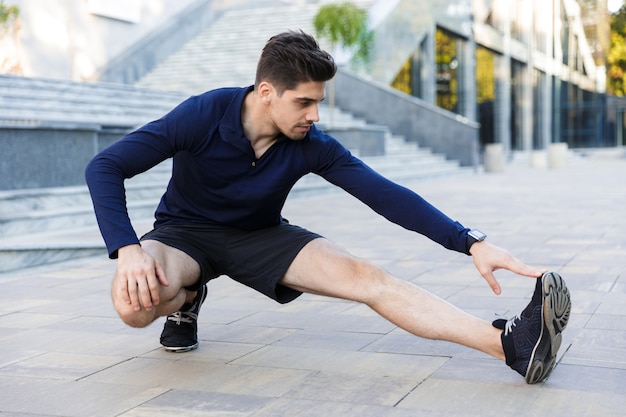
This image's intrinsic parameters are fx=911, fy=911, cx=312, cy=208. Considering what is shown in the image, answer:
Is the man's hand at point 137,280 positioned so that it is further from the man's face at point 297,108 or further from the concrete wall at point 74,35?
the concrete wall at point 74,35

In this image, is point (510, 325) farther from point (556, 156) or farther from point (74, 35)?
point (556, 156)

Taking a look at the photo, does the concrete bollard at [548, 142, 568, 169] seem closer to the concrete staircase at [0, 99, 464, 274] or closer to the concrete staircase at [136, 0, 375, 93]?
the concrete staircase at [136, 0, 375, 93]

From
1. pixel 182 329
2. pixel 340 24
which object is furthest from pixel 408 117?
pixel 182 329

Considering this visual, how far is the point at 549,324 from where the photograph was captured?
134 inches

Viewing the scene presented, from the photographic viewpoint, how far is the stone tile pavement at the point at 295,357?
3.35 meters

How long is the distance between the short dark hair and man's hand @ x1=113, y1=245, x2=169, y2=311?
86cm

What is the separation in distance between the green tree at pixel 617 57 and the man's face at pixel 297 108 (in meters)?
53.1

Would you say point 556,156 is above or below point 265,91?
below

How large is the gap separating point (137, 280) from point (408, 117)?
20239 mm

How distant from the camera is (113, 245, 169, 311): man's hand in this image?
3248 millimetres

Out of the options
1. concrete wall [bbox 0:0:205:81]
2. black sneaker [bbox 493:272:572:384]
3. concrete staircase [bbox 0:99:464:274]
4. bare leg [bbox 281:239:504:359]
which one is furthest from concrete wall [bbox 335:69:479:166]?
black sneaker [bbox 493:272:572:384]

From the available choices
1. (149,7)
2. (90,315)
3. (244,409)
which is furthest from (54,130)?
(149,7)

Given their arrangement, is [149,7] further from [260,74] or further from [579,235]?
[260,74]

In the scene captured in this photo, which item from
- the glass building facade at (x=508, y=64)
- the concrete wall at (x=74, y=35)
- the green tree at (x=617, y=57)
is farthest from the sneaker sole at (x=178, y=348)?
the green tree at (x=617, y=57)
